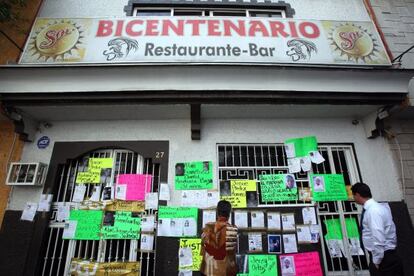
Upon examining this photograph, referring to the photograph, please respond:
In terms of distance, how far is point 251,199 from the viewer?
15.3ft

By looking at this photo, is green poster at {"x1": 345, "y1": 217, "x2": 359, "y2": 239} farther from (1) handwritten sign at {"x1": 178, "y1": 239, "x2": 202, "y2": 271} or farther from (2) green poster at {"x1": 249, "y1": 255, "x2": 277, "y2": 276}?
(1) handwritten sign at {"x1": 178, "y1": 239, "x2": 202, "y2": 271}

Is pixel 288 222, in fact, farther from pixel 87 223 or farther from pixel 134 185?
pixel 87 223

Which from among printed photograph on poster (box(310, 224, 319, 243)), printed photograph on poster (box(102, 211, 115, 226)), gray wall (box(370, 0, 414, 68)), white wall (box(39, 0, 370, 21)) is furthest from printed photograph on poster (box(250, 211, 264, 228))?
white wall (box(39, 0, 370, 21))

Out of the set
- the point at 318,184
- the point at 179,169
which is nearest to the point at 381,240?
the point at 318,184

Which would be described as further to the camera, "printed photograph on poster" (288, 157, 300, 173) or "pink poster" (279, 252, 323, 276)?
"printed photograph on poster" (288, 157, 300, 173)

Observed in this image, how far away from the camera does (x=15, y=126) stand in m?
4.72

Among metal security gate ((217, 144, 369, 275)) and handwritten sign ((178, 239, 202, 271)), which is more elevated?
metal security gate ((217, 144, 369, 275))

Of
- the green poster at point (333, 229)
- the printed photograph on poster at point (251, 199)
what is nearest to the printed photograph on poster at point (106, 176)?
the printed photograph on poster at point (251, 199)

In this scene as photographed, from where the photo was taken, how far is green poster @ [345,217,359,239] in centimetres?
461

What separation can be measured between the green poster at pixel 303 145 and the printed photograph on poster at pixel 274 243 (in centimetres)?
154

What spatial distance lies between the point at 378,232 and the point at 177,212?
2.92 m

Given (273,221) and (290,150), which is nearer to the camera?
(273,221)

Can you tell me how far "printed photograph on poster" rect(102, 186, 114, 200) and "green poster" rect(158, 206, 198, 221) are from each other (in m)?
0.92

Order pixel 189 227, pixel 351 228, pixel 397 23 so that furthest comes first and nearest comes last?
pixel 397 23, pixel 351 228, pixel 189 227
